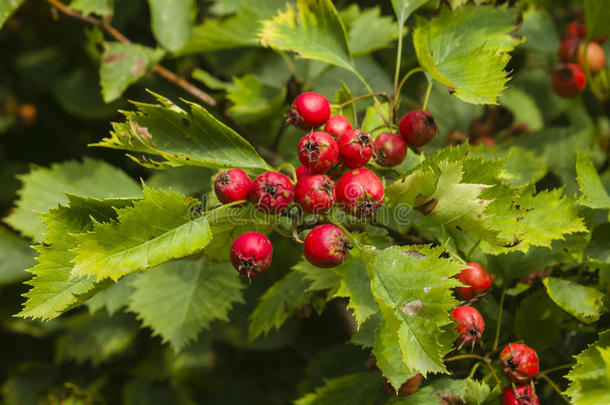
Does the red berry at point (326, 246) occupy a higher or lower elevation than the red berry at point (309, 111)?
lower

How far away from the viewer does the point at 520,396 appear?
104cm

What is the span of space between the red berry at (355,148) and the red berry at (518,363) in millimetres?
538

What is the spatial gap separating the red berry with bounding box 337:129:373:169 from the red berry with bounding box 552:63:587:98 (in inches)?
43.7

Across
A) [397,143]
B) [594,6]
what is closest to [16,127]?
[397,143]

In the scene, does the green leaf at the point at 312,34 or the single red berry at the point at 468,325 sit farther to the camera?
the green leaf at the point at 312,34

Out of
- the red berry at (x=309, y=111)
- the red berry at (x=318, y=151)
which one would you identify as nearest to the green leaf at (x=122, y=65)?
the red berry at (x=309, y=111)

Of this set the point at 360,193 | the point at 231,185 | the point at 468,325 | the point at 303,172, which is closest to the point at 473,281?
the point at 468,325

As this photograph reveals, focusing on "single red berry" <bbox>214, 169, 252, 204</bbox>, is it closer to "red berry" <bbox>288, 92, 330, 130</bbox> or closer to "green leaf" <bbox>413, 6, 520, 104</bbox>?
"red berry" <bbox>288, 92, 330, 130</bbox>

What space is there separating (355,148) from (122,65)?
1.01 m

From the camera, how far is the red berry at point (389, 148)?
1.05 meters

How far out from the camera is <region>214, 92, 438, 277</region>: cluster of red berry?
0.93 meters

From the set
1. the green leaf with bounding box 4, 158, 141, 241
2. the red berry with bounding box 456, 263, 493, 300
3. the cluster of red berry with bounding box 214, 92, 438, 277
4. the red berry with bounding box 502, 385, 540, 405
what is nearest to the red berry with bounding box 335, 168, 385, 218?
the cluster of red berry with bounding box 214, 92, 438, 277

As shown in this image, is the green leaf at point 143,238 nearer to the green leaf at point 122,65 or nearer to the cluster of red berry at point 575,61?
the green leaf at point 122,65

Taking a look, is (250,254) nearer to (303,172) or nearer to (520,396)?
(303,172)
